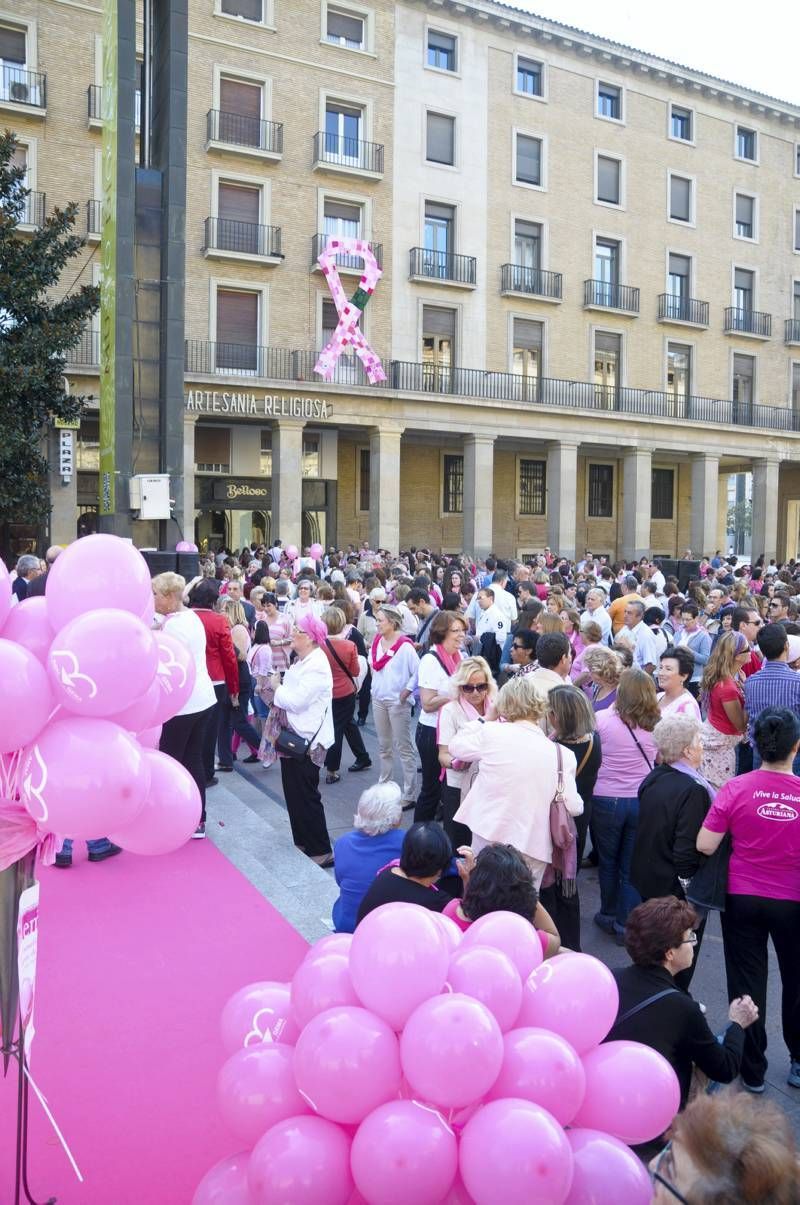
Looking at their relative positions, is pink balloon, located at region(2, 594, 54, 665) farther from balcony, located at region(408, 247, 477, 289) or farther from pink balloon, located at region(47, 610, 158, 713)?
balcony, located at region(408, 247, 477, 289)

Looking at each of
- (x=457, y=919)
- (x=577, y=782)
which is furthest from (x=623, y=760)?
(x=457, y=919)

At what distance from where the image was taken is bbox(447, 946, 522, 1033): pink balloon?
2.35 meters

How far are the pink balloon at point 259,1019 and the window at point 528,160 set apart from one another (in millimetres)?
29283

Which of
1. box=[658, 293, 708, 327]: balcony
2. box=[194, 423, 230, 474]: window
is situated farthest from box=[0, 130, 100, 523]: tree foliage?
box=[658, 293, 708, 327]: balcony

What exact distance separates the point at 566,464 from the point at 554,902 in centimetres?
2524

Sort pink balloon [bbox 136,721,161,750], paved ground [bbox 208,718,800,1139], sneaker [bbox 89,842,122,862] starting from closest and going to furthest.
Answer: pink balloon [bbox 136,721,161,750]
paved ground [bbox 208,718,800,1139]
sneaker [bbox 89,842,122,862]

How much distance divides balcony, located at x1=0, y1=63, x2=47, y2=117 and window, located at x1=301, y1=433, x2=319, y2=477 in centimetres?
1060

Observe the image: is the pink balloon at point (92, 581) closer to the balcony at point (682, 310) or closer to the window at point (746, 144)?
the balcony at point (682, 310)

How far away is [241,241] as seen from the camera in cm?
2417

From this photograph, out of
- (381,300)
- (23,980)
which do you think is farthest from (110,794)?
(381,300)

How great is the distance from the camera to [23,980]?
2869mm

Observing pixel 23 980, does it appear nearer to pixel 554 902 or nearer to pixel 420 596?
pixel 554 902

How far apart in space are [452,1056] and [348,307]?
24.2 metres

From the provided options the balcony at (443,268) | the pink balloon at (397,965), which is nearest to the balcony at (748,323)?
the balcony at (443,268)
